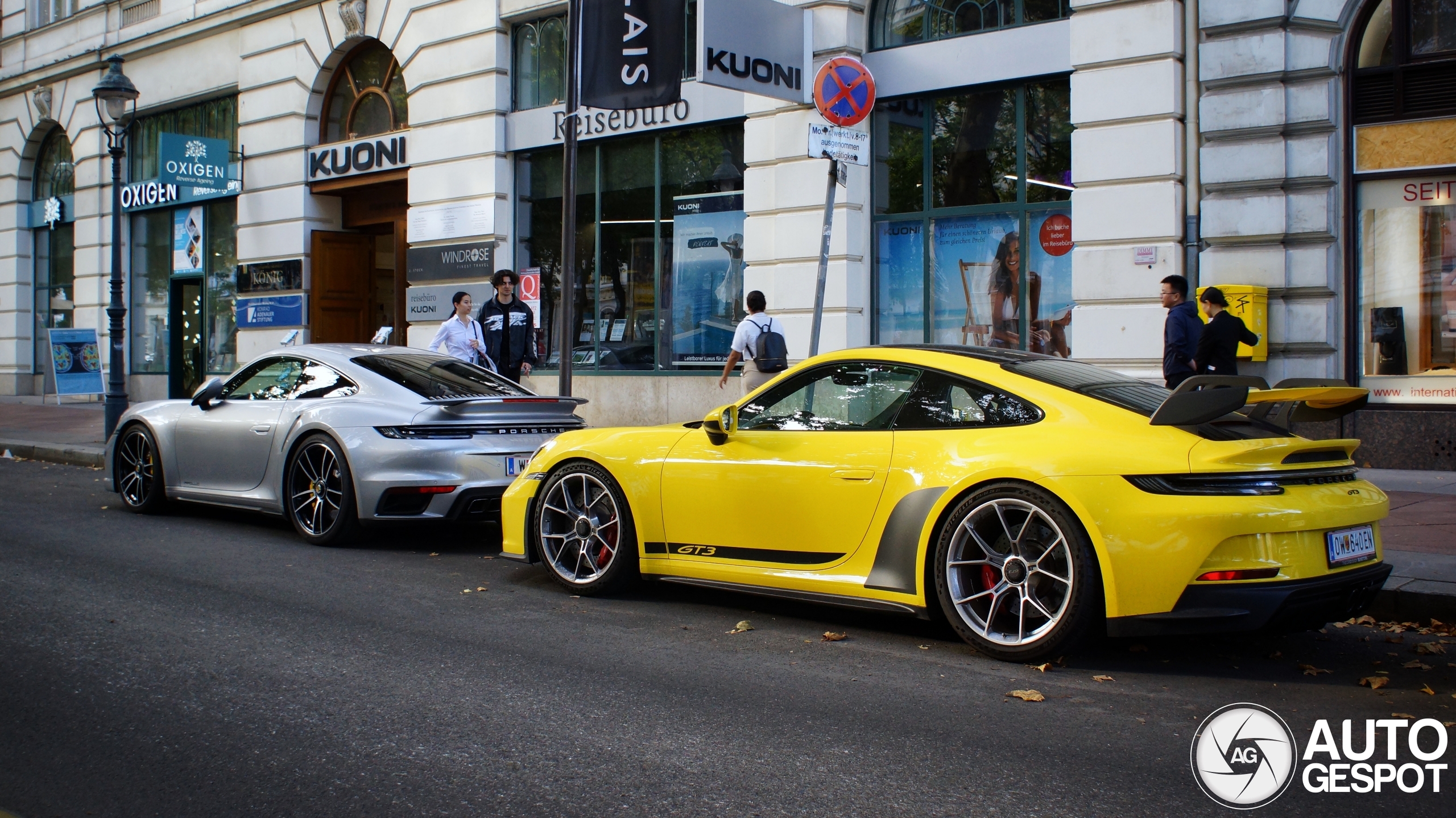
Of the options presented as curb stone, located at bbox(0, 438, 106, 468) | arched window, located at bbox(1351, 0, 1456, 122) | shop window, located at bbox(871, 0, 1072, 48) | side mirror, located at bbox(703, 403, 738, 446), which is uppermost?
shop window, located at bbox(871, 0, 1072, 48)

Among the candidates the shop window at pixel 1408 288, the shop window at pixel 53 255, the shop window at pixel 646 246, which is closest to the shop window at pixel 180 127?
the shop window at pixel 53 255

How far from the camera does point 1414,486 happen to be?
986 centimetres

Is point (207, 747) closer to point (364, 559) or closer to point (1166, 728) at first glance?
point (1166, 728)

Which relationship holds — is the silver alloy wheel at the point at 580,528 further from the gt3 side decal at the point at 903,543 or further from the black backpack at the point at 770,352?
the black backpack at the point at 770,352

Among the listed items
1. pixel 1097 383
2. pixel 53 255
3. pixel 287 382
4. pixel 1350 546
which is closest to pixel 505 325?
pixel 287 382

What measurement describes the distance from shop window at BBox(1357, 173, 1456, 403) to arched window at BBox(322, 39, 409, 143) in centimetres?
Answer: 1395

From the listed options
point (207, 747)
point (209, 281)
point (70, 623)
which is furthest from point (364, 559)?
point (209, 281)

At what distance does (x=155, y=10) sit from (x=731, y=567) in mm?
22943

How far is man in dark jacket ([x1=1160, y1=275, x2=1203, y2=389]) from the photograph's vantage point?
10.2 metres

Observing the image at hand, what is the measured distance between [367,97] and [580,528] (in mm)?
15949

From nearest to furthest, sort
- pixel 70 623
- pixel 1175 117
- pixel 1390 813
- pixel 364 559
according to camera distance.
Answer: pixel 1390 813, pixel 70 623, pixel 364 559, pixel 1175 117

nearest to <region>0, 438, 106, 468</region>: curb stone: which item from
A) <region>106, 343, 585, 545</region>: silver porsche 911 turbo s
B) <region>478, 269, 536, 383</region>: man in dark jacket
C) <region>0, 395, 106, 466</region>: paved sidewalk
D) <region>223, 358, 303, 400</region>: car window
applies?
<region>0, 395, 106, 466</region>: paved sidewalk

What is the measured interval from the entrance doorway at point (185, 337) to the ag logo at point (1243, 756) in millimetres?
23198

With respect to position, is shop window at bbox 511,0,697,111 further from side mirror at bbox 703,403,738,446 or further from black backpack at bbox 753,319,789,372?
side mirror at bbox 703,403,738,446
